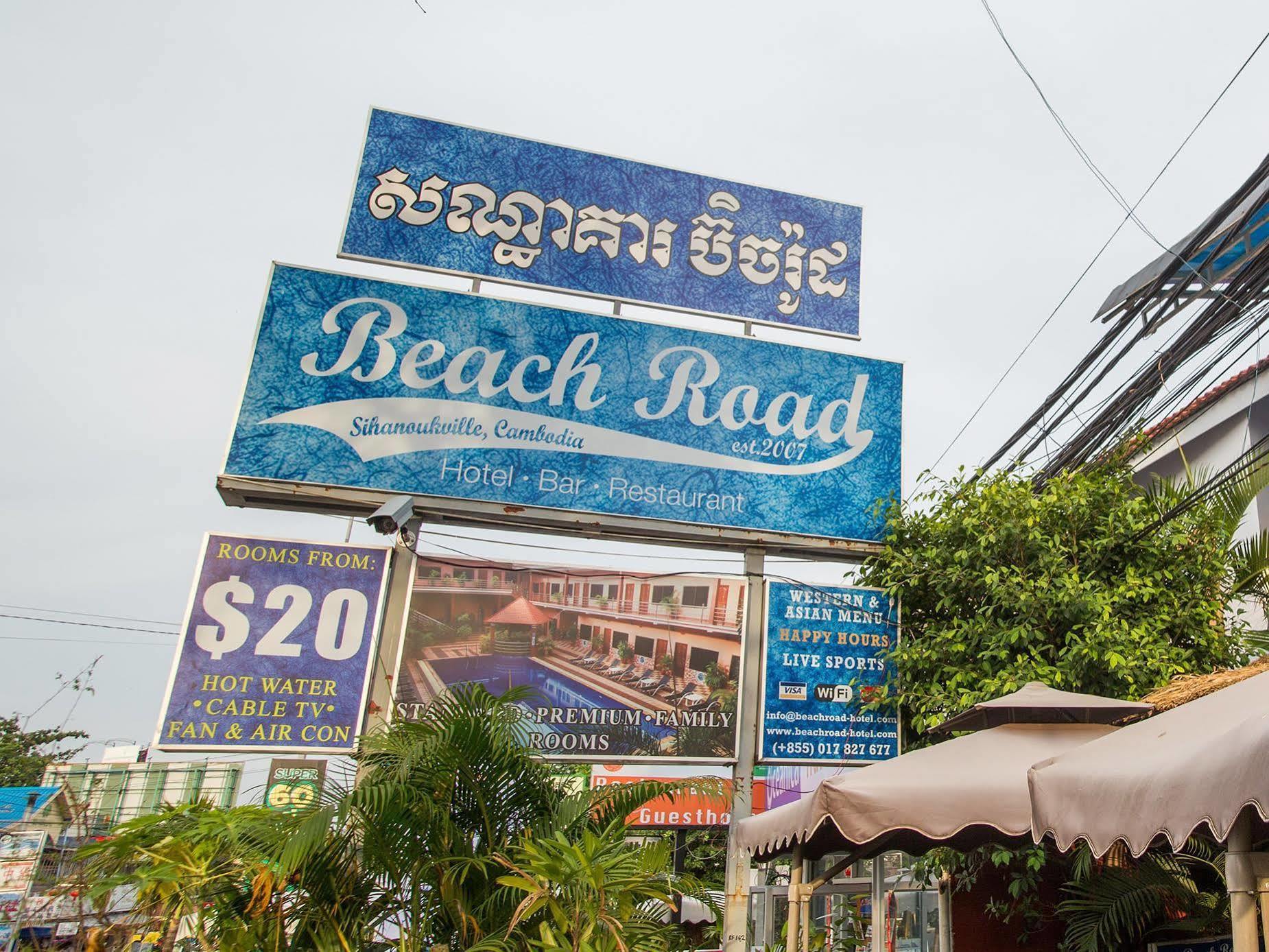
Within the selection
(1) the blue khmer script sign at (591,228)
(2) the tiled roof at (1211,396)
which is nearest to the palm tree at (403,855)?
(1) the blue khmer script sign at (591,228)

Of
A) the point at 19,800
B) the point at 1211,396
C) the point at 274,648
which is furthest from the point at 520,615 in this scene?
the point at 19,800

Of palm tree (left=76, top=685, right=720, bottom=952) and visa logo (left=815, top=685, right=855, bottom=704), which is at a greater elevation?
visa logo (left=815, top=685, right=855, bottom=704)

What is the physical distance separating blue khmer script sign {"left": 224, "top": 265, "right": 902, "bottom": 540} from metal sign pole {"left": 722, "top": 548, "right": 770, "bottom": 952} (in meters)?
0.55

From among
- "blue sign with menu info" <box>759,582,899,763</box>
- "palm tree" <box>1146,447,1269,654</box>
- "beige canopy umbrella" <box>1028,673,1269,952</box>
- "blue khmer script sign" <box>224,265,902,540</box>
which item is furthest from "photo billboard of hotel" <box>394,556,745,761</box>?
"beige canopy umbrella" <box>1028,673,1269,952</box>

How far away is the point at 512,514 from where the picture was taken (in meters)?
9.29

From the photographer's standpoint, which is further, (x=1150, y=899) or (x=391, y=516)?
(x=391, y=516)

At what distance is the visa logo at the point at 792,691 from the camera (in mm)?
9461

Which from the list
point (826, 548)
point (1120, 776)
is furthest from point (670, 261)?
point (1120, 776)

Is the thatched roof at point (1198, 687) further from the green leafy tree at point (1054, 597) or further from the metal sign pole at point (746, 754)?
the metal sign pole at point (746, 754)

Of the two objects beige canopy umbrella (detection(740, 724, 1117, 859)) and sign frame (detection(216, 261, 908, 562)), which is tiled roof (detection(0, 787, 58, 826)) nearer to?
sign frame (detection(216, 261, 908, 562))

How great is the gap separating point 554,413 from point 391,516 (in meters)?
1.76

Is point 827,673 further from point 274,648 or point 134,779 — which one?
point 134,779

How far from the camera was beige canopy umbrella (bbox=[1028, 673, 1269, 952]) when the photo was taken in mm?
3314

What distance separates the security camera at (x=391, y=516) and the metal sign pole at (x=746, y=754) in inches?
122
